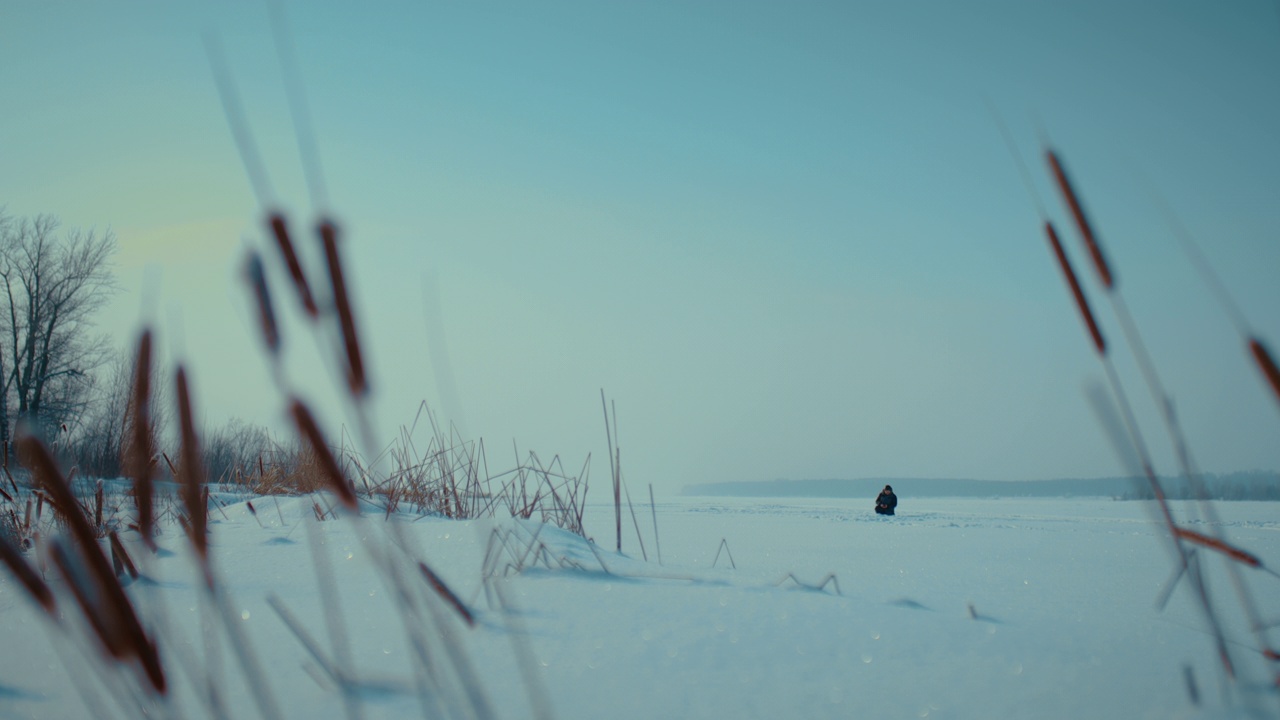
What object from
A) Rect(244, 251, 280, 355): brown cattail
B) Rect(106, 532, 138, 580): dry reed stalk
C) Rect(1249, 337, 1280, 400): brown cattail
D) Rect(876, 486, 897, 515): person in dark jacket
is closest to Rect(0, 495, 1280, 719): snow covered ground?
Rect(106, 532, 138, 580): dry reed stalk

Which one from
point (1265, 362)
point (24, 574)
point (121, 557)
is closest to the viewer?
point (24, 574)

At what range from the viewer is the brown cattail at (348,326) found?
43 cm

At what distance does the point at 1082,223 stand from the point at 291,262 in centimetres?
70

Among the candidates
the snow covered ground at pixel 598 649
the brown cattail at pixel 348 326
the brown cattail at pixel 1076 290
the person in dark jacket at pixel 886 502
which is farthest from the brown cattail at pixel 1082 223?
the person in dark jacket at pixel 886 502

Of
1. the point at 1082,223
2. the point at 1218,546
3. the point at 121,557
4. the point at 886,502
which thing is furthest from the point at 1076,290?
the point at 886,502

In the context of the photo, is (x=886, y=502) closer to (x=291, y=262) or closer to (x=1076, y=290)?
(x=1076, y=290)

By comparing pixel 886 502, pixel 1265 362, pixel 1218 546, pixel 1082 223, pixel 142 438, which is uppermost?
pixel 142 438

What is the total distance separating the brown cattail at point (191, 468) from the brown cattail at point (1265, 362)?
795 mm

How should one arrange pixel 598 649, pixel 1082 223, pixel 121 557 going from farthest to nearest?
pixel 121 557 → pixel 598 649 → pixel 1082 223

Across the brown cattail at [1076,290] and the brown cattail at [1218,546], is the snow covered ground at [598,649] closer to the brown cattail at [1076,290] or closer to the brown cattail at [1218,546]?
the brown cattail at [1218,546]

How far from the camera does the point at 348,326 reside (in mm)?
434

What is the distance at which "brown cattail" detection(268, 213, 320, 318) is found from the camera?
0.46 m

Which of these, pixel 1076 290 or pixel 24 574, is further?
pixel 1076 290

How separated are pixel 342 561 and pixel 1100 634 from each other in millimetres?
1588
